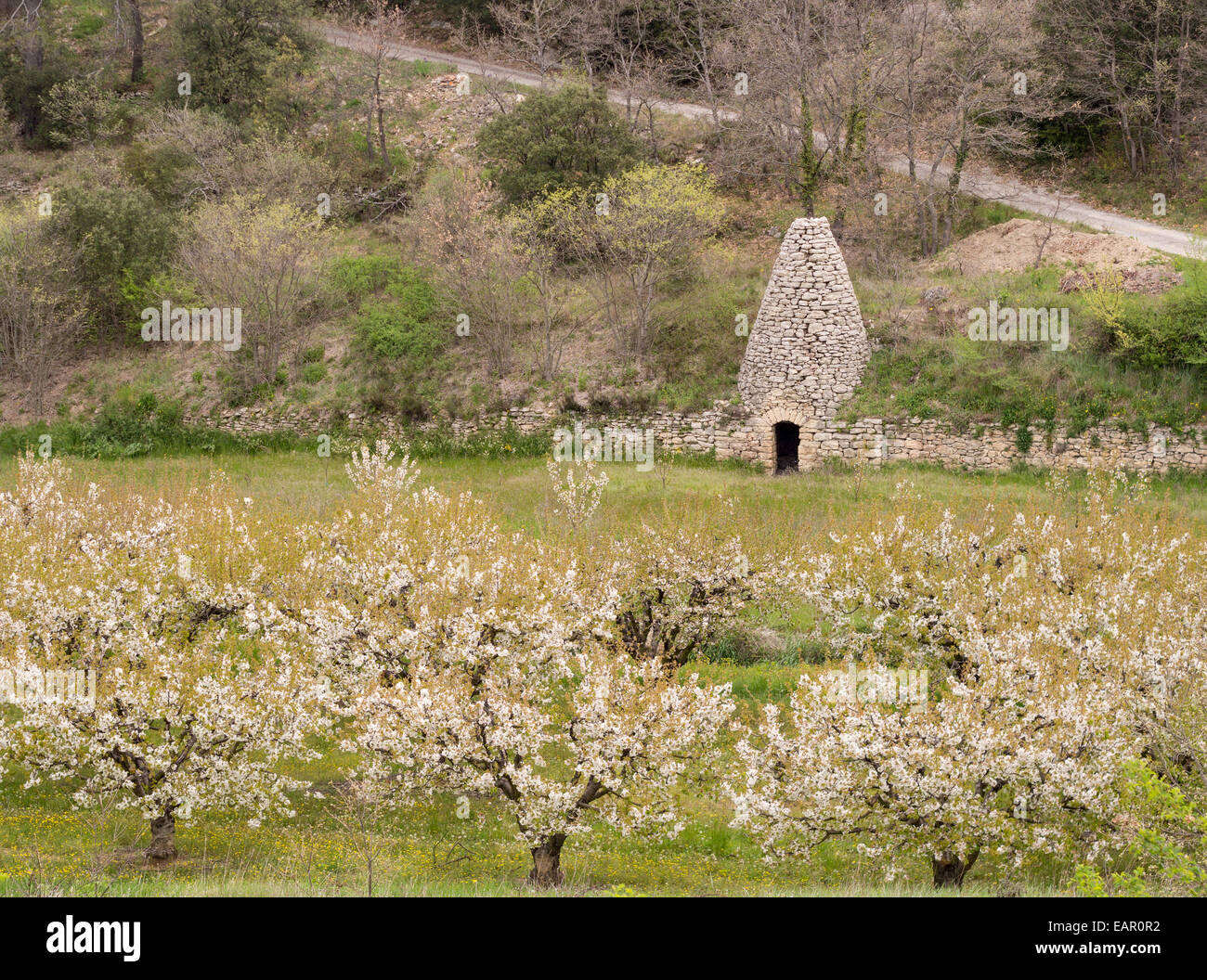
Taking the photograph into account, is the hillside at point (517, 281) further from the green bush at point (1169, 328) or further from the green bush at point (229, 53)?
the green bush at point (229, 53)

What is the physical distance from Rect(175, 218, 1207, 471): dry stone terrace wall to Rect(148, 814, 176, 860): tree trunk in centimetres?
2335

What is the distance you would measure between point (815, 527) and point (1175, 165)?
2646 centimetres

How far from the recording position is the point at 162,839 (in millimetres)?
19125

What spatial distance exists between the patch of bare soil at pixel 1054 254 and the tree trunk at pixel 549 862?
2805cm

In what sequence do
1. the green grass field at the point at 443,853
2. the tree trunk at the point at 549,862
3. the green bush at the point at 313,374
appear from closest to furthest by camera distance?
1. the green grass field at the point at 443,853
2. the tree trunk at the point at 549,862
3. the green bush at the point at 313,374

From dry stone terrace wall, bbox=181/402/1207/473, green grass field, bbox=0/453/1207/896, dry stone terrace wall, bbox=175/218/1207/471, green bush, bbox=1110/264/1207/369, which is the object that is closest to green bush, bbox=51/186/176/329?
dry stone terrace wall, bbox=181/402/1207/473

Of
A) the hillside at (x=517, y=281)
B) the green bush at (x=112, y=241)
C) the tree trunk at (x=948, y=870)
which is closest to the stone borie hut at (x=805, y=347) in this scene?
the hillside at (x=517, y=281)

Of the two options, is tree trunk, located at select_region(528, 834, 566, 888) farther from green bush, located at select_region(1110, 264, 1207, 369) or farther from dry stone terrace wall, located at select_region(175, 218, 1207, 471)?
green bush, located at select_region(1110, 264, 1207, 369)

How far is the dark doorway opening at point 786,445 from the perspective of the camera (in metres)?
40.2

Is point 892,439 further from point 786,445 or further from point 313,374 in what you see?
point 313,374

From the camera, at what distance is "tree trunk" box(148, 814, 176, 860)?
18969 mm

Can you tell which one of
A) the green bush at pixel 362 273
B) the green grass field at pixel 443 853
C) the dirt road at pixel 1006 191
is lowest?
the green grass field at pixel 443 853

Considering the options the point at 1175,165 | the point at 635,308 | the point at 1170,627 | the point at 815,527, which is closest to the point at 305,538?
the point at 815,527

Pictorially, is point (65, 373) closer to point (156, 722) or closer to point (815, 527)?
point (156, 722)
